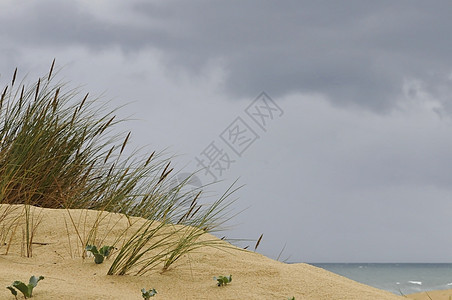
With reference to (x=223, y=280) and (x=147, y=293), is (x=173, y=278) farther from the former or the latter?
(x=147, y=293)

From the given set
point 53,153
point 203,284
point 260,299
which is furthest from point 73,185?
point 260,299

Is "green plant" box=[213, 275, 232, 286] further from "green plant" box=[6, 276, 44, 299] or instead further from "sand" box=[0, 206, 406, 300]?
"green plant" box=[6, 276, 44, 299]

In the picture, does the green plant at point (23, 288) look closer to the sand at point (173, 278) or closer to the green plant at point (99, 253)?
the sand at point (173, 278)

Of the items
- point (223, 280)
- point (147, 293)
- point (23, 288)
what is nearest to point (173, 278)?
point (223, 280)

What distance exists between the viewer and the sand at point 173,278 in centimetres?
218

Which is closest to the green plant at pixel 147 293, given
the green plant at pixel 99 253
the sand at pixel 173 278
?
the sand at pixel 173 278

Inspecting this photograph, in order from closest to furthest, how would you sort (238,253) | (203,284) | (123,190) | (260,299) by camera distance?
1. (260,299)
2. (203,284)
3. (238,253)
4. (123,190)

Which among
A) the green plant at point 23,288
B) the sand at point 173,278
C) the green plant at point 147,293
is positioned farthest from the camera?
the sand at point 173,278

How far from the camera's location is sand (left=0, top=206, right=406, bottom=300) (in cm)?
→ 218

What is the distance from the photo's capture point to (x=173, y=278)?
2.41 meters

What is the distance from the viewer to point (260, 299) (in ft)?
7.23

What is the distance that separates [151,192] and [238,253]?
113 cm

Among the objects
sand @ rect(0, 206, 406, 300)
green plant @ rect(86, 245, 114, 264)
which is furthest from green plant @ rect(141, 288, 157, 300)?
green plant @ rect(86, 245, 114, 264)

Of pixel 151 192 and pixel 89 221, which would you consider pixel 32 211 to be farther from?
pixel 151 192
